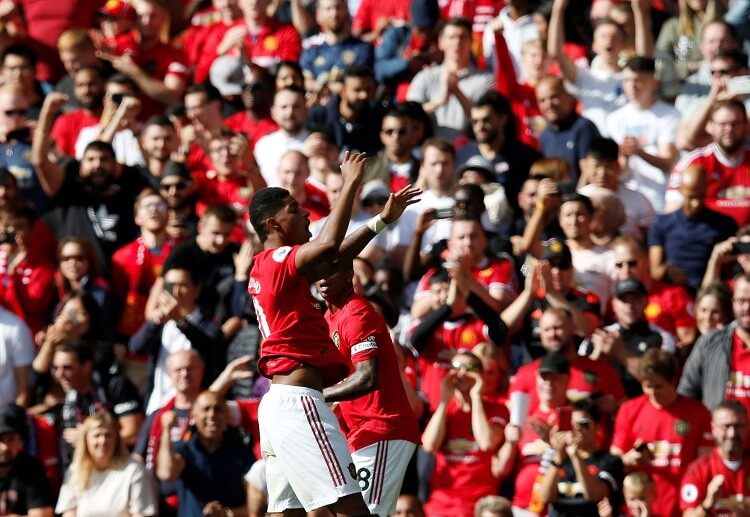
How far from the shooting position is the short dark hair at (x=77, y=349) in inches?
581

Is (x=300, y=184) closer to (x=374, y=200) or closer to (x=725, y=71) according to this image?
(x=374, y=200)

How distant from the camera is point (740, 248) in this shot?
46.8 ft

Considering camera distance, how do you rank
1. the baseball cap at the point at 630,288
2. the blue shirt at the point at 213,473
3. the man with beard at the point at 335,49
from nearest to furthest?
1. the blue shirt at the point at 213,473
2. the baseball cap at the point at 630,288
3. the man with beard at the point at 335,49

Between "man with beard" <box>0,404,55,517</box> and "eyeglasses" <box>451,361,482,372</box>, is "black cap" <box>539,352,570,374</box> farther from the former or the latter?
"man with beard" <box>0,404,55,517</box>

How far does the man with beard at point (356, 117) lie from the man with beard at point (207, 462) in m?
3.70

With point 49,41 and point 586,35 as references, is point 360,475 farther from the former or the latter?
point 49,41

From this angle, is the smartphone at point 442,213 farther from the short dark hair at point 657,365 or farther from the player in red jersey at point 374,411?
the player in red jersey at point 374,411

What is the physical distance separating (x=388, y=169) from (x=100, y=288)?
110 inches

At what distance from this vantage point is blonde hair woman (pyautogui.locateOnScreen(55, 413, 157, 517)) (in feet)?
45.8

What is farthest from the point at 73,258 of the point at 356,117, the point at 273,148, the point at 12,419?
the point at 356,117

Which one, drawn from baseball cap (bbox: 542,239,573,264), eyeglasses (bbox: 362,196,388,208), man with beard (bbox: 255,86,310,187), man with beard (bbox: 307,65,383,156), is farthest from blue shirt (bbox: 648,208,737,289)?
man with beard (bbox: 255,86,310,187)

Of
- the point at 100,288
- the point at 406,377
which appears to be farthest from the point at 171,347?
the point at 406,377

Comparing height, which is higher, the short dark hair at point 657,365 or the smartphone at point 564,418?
the short dark hair at point 657,365

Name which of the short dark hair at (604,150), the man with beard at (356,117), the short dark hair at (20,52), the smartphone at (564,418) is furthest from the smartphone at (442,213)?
the short dark hair at (20,52)
